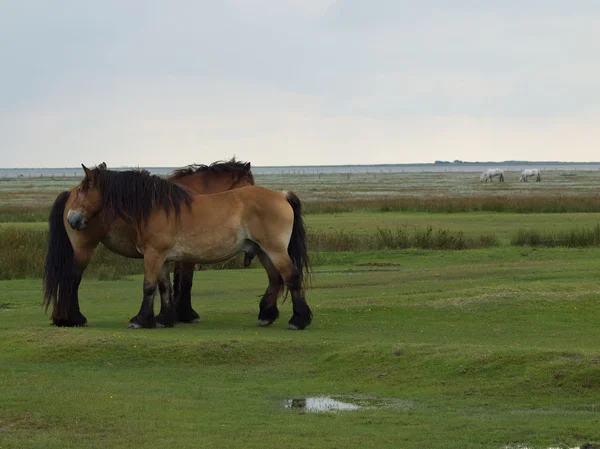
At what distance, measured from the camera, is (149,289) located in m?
15.2

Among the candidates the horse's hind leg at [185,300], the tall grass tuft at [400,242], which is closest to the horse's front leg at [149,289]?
the horse's hind leg at [185,300]

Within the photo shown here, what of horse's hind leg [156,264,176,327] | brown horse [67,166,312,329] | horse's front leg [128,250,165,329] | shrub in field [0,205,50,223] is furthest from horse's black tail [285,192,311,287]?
shrub in field [0,205,50,223]

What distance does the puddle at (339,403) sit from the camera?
10250 mm

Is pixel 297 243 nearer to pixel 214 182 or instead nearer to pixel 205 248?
pixel 205 248

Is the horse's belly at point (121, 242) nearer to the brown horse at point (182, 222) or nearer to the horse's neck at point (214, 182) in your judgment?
the brown horse at point (182, 222)

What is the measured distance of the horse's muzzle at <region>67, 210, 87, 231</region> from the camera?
15109mm

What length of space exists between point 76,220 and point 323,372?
5.12 metres

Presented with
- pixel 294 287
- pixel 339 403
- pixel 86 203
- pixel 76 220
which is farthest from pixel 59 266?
pixel 339 403

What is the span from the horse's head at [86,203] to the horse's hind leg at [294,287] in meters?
2.79

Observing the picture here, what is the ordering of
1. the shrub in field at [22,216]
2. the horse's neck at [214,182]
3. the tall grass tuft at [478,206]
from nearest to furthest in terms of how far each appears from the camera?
1. the horse's neck at [214,182]
2. the shrub in field at [22,216]
3. the tall grass tuft at [478,206]

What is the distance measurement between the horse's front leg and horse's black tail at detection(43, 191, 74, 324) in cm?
113

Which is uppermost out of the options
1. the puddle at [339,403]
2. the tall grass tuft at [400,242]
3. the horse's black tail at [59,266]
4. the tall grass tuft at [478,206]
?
the horse's black tail at [59,266]

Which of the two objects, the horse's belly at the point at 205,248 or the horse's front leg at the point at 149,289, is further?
the horse's belly at the point at 205,248

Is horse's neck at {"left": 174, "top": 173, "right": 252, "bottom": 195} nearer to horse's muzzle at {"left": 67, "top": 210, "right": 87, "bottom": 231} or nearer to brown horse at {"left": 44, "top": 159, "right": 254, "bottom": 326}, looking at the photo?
brown horse at {"left": 44, "top": 159, "right": 254, "bottom": 326}
